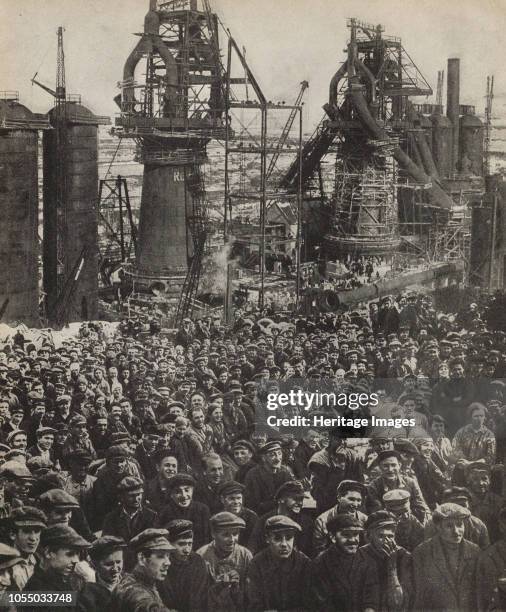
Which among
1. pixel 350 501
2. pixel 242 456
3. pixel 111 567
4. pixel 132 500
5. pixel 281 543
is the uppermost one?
pixel 242 456

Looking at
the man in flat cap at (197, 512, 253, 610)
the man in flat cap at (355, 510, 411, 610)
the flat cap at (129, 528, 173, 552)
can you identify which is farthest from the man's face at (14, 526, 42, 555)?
the man in flat cap at (355, 510, 411, 610)

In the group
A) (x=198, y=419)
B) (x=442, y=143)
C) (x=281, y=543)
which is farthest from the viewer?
(x=442, y=143)

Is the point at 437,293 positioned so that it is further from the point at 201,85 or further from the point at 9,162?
the point at 9,162

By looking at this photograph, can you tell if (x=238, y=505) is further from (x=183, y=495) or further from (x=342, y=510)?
(x=342, y=510)

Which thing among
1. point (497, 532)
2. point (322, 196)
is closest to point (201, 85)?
point (322, 196)

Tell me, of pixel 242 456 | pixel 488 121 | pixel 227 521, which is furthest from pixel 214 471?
pixel 488 121
